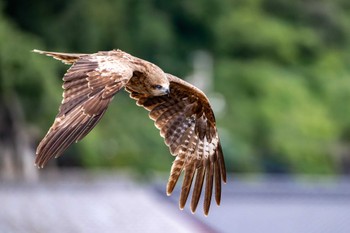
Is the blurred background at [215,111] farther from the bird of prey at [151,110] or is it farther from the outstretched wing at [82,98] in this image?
the outstretched wing at [82,98]

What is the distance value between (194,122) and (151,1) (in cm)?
1827

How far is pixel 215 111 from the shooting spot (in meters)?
33.2

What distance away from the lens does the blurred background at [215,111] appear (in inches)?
740

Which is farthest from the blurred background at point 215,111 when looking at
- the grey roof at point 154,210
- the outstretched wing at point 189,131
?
Answer: the outstretched wing at point 189,131

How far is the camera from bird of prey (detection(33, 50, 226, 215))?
8.53 meters

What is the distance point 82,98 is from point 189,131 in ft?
7.82

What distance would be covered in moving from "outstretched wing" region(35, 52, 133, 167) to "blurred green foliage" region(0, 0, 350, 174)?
12197 mm

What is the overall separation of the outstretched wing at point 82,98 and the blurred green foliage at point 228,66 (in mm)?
12197

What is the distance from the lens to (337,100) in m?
37.2

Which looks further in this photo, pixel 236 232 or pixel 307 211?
pixel 307 211

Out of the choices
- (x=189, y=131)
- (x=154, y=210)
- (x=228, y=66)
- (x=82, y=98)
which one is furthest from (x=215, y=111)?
(x=82, y=98)

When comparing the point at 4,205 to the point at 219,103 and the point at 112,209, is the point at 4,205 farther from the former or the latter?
the point at 219,103

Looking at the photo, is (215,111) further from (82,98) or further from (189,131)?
(82,98)

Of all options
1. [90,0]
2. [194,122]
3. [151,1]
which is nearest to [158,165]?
[151,1]
